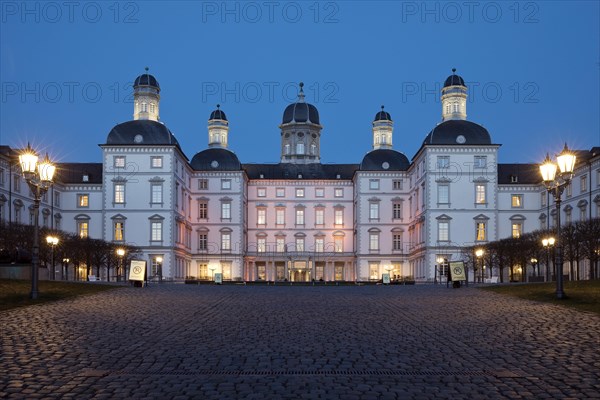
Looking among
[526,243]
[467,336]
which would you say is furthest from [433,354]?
[526,243]

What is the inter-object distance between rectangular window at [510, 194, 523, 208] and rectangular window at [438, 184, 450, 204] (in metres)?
8.89

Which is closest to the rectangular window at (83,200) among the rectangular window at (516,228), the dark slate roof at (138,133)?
the dark slate roof at (138,133)

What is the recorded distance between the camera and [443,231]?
78.1 metres

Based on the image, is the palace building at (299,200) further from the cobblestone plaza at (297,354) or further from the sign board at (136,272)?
the cobblestone plaza at (297,354)

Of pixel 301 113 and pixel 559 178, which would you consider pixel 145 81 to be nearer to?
pixel 301 113

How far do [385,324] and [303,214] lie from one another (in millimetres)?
78215

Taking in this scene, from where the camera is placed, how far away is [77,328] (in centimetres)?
1739

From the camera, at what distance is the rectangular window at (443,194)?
257 feet

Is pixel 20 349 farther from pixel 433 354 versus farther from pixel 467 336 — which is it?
pixel 467 336

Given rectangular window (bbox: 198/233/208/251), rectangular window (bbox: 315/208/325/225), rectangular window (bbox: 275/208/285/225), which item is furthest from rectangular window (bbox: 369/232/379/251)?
rectangular window (bbox: 198/233/208/251)

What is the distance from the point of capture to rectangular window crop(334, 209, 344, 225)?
97.3 meters

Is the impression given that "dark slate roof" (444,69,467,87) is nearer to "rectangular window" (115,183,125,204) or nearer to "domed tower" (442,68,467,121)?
"domed tower" (442,68,467,121)

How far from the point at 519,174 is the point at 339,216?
2222 cm

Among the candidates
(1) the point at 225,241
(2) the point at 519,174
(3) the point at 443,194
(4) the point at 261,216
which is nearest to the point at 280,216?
(4) the point at 261,216
